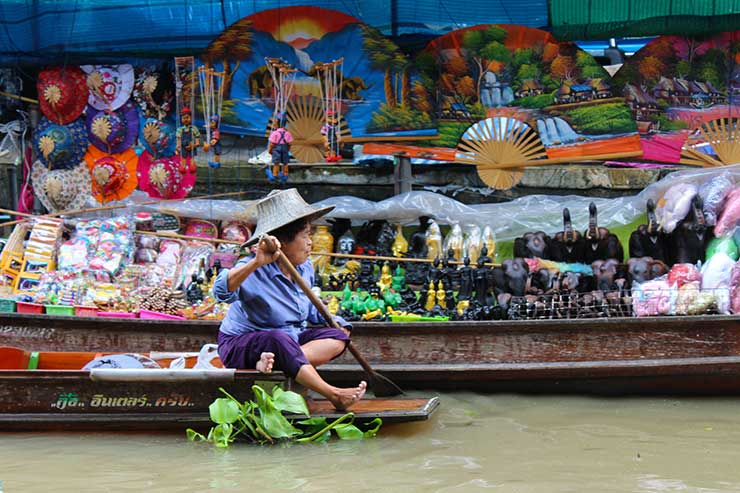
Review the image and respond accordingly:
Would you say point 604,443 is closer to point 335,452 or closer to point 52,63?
point 335,452

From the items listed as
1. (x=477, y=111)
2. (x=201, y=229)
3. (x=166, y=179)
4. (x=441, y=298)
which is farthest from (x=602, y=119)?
(x=166, y=179)

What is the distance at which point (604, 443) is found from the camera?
5.62 m

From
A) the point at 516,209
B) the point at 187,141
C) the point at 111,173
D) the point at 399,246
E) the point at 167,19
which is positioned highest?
the point at 167,19

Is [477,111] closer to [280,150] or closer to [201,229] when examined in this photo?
[280,150]

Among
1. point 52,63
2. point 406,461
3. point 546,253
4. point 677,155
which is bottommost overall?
point 406,461

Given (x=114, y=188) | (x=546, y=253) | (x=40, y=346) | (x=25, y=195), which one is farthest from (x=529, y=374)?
(x=25, y=195)

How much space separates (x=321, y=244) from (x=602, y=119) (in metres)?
2.44

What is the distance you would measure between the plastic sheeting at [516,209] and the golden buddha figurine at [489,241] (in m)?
0.16

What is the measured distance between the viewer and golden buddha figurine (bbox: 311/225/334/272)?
27.8 ft

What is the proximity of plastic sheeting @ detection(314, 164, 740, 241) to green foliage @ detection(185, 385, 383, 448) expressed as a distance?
3162mm

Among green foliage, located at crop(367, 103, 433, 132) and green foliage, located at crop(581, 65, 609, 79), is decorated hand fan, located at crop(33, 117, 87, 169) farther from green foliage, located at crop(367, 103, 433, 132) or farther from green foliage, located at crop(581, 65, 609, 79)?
green foliage, located at crop(581, 65, 609, 79)

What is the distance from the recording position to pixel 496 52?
29.0 ft

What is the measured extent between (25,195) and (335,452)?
5164 mm

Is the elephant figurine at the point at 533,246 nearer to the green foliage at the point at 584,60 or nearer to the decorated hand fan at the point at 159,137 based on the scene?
the green foliage at the point at 584,60
